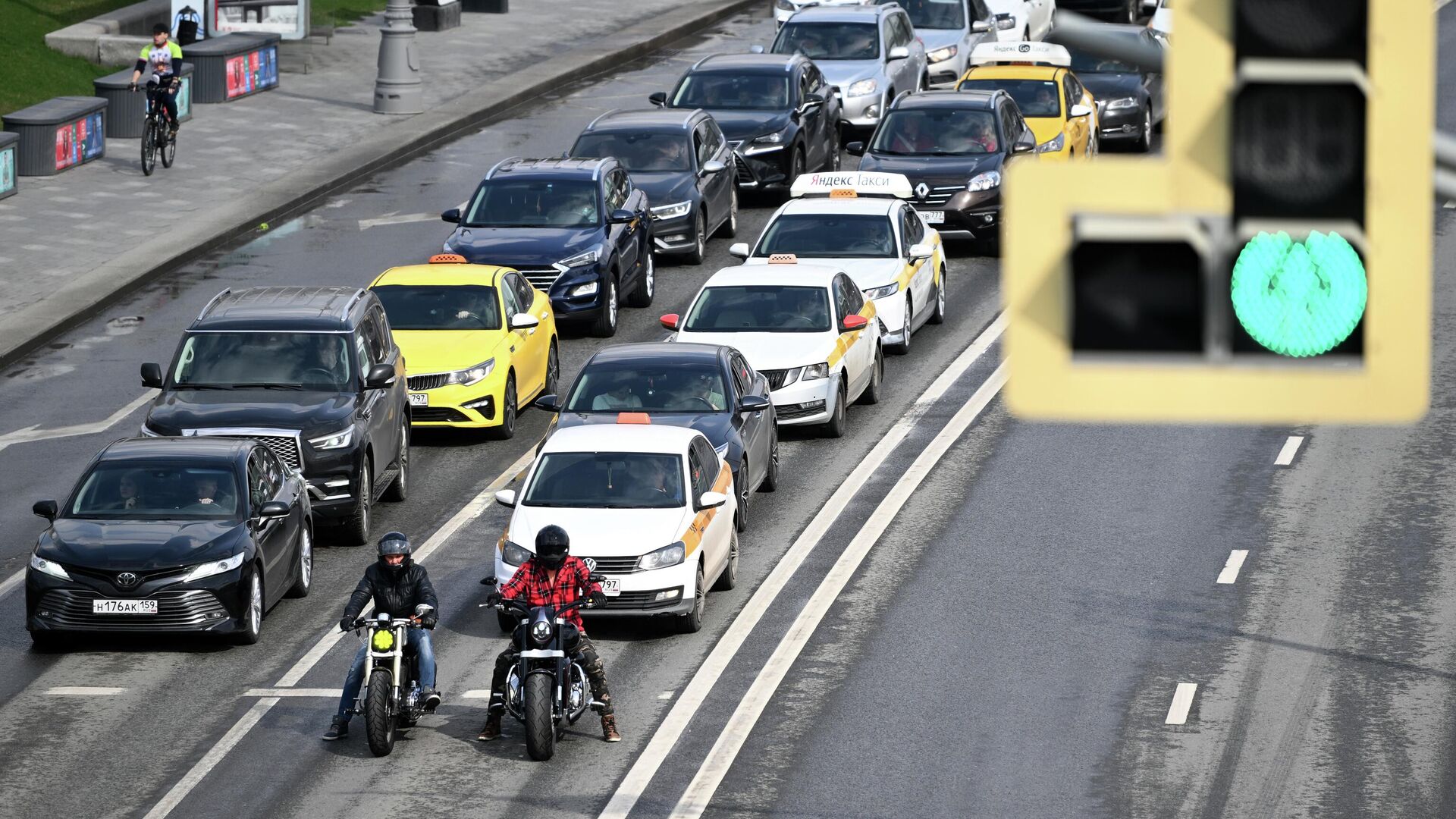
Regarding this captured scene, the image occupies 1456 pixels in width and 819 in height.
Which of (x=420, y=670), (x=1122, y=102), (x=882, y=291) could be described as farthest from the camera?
(x=1122, y=102)

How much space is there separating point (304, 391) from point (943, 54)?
2327cm

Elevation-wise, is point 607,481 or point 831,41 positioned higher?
point 831,41

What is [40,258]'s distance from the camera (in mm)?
31828

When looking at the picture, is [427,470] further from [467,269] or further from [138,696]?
[138,696]

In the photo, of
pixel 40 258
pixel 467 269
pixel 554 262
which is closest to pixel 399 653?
pixel 467 269

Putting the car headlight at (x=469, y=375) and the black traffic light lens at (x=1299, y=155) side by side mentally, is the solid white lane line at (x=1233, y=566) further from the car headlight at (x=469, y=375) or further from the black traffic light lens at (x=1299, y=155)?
the black traffic light lens at (x=1299, y=155)

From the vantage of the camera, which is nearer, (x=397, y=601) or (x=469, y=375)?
(x=397, y=601)

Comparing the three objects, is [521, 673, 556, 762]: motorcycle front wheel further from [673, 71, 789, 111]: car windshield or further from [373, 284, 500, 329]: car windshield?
[673, 71, 789, 111]: car windshield

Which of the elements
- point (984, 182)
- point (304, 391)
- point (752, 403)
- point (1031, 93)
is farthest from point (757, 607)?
point (1031, 93)

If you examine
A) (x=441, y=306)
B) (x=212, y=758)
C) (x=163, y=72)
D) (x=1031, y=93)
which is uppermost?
(x=163, y=72)

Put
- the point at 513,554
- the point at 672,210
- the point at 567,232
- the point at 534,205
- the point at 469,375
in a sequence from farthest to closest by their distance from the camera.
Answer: the point at 672,210 < the point at 534,205 < the point at 567,232 < the point at 469,375 < the point at 513,554

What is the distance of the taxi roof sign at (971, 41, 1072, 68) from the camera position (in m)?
37.8

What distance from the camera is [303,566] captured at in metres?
20.2

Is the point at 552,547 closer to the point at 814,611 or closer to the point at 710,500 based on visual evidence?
the point at 710,500
